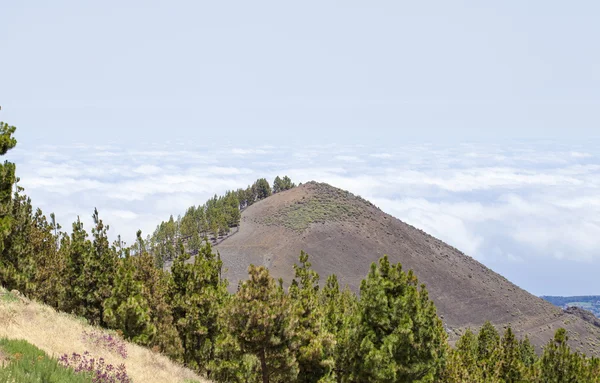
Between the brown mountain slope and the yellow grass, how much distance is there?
66.1 meters

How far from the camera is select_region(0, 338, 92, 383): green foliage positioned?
11.2 metres

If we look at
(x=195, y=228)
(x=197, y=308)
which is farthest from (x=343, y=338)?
(x=195, y=228)

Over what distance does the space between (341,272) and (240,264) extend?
21.8 metres

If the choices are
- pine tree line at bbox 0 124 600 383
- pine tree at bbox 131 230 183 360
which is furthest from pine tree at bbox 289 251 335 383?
pine tree at bbox 131 230 183 360

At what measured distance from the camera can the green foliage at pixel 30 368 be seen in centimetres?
1123

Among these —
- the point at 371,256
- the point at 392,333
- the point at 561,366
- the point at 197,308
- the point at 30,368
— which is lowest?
the point at 371,256

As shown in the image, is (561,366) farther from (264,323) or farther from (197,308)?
(197,308)

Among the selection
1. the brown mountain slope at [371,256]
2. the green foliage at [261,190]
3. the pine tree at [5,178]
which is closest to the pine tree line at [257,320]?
the pine tree at [5,178]

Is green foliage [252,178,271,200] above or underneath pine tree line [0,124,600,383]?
above

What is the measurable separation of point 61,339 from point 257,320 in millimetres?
8077

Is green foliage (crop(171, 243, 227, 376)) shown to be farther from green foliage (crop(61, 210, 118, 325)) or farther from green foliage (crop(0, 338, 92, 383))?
green foliage (crop(0, 338, 92, 383))

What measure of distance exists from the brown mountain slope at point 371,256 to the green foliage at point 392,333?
2538 inches

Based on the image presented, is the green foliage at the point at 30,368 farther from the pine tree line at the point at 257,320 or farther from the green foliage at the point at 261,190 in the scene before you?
the green foliage at the point at 261,190

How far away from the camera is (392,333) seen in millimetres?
24344
